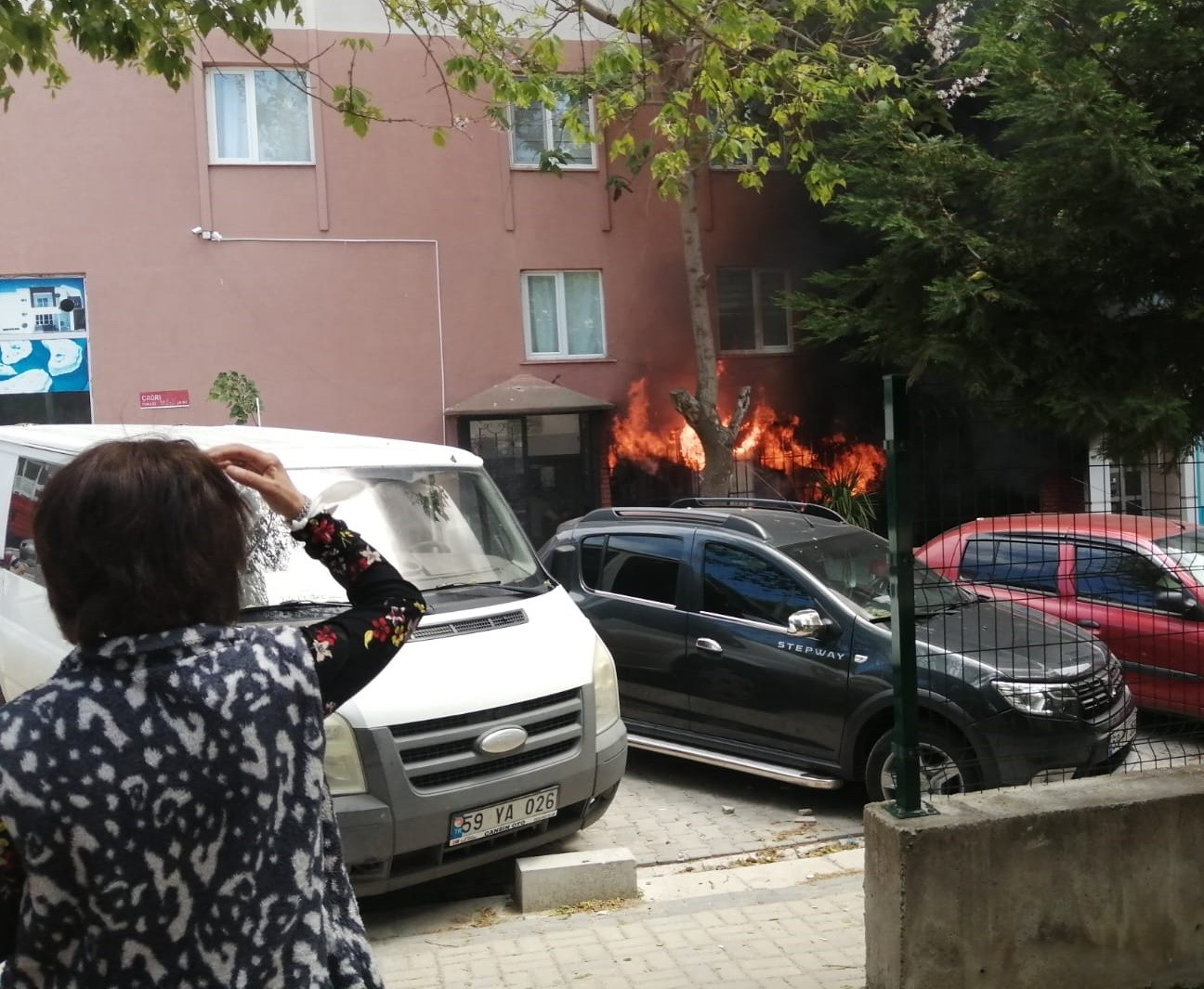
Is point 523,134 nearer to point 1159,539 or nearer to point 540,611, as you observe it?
point 540,611

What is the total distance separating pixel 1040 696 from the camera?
5965 millimetres

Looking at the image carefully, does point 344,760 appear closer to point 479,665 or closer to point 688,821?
point 479,665

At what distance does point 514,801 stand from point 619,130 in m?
15.1

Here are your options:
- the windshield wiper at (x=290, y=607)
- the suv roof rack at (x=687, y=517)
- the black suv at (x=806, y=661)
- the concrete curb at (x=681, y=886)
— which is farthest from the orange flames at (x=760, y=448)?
the windshield wiper at (x=290, y=607)

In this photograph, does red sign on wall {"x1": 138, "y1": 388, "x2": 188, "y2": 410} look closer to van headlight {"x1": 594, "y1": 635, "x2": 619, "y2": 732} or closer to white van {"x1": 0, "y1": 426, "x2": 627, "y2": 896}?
white van {"x1": 0, "y1": 426, "x2": 627, "y2": 896}

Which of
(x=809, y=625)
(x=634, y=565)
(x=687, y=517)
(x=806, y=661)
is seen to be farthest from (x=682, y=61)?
(x=806, y=661)

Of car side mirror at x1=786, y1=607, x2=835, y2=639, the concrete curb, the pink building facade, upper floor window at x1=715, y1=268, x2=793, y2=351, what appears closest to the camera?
the concrete curb

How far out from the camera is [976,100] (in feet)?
55.9

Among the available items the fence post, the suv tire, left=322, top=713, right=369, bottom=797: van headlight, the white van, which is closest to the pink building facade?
the white van

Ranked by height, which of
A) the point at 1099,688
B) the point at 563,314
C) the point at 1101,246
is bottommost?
the point at 1099,688

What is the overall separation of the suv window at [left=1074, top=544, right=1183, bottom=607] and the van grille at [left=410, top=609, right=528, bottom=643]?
2587mm

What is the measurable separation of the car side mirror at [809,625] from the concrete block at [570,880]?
6.23 ft

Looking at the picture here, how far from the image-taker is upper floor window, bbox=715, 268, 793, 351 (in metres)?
19.6

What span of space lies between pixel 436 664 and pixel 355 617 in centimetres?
338
